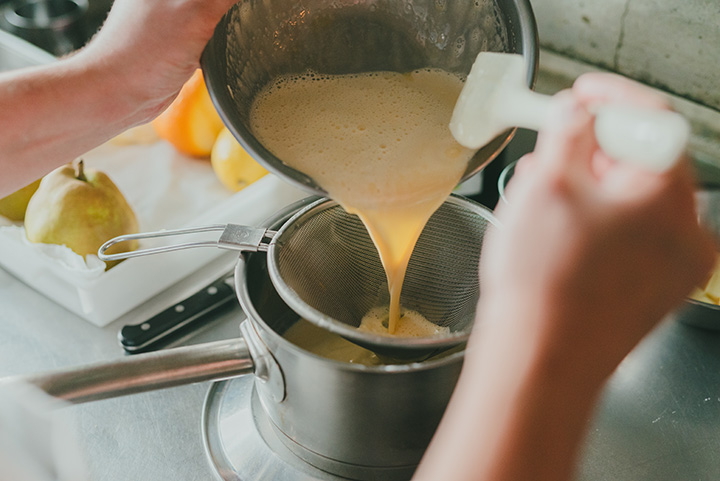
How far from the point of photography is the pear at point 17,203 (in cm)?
107

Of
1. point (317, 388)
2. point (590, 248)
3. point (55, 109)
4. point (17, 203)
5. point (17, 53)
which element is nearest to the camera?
point (590, 248)

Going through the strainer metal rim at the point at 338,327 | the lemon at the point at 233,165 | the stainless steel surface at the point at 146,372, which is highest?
the strainer metal rim at the point at 338,327

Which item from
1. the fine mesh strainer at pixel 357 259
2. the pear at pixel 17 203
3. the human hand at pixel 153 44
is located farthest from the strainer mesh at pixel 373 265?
the pear at pixel 17 203

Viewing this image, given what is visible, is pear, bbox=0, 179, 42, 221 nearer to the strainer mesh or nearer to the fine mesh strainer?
the fine mesh strainer

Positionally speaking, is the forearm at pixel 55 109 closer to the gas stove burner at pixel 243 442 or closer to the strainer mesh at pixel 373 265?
the strainer mesh at pixel 373 265

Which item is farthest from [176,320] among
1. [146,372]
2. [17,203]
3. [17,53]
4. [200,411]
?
[17,53]

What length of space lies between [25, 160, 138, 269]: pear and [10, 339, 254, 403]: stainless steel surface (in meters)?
0.33

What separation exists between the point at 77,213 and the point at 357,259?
394 millimetres

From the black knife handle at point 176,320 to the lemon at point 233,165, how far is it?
0.21 metres

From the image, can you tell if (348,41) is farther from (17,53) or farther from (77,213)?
(17,53)

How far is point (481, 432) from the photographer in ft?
1.50

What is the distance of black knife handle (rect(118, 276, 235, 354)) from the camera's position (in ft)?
3.03

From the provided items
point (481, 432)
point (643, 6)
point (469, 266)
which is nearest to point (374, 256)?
point (469, 266)

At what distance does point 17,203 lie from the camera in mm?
1083
